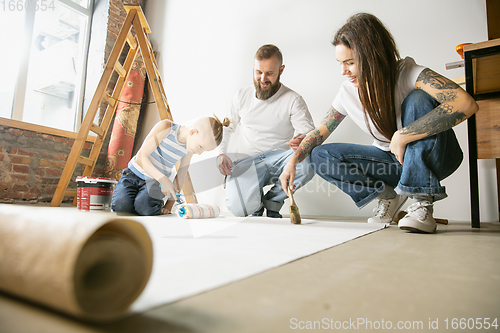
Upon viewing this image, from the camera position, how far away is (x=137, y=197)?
6.05 feet

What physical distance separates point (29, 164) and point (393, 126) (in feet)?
8.81

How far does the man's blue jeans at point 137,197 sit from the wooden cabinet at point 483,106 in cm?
169

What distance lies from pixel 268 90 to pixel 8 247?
1.92 metres

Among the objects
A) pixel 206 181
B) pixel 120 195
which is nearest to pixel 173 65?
pixel 206 181

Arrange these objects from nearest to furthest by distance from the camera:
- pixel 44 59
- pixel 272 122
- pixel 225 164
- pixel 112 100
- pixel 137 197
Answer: pixel 137 197 → pixel 225 164 → pixel 272 122 → pixel 112 100 → pixel 44 59

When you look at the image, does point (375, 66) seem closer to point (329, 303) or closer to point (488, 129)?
point (488, 129)

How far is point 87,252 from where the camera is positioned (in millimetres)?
260

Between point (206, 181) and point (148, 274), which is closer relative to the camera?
point (148, 274)

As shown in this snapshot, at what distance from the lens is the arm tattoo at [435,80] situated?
1087mm

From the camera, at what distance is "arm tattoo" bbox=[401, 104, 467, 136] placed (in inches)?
41.2

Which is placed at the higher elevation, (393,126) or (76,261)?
(393,126)

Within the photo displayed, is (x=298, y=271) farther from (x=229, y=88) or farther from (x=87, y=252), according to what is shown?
(x=229, y=88)

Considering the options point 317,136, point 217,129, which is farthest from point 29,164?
point 317,136

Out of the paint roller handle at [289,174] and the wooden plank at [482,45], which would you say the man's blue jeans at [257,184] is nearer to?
the paint roller handle at [289,174]
